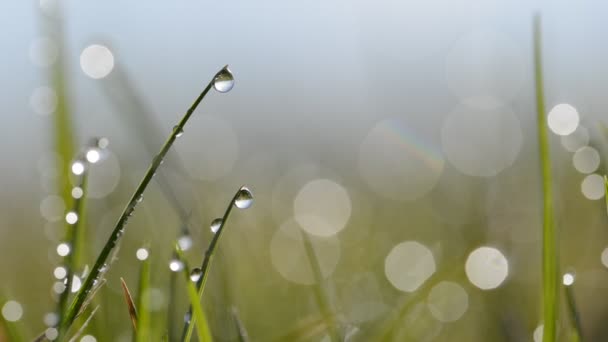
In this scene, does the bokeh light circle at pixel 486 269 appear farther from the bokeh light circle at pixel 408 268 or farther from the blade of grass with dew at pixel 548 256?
the blade of grass with dew at pixel 548 256

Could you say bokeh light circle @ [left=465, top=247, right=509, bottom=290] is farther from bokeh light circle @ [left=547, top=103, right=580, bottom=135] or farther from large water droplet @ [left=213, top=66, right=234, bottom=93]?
large water droplet @ [left=213, top=66, right=234, bottom=93]

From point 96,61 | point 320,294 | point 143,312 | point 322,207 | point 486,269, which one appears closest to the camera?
point 143,312

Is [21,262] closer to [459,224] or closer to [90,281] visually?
[459,224]

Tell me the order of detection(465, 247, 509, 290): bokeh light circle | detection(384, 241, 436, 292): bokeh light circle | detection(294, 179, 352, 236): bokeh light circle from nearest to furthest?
detection(465, 247, 509, 290): bokeh light circle, detection(384, 241, 436, 292): bokeh light circle, detection(294, 179, 352, 236): bokeh light circle

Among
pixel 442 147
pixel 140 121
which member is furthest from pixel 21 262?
pixel 442 147

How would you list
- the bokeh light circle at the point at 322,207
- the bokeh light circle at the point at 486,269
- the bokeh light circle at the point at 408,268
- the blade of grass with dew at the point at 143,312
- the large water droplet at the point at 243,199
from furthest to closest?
the bokeh light circle at the point at 322,207 < the bokeh light circle at the point at 408,268 < the bokeh light circle at the point at 486,269 < the large water droplet at the point at 243,199 < the blade of grass with dew at the point at 143,312

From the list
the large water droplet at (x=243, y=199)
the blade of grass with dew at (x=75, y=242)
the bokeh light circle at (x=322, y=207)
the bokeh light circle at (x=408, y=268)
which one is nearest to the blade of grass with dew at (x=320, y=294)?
the large water droplet at (x=243, y=199)

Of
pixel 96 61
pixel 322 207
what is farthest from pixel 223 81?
pixel 322 207

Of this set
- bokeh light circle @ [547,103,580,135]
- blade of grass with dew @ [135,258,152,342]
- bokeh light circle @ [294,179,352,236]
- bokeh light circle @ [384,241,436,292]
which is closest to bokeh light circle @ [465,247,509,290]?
bokeh light circle @ [384,241,436,292]

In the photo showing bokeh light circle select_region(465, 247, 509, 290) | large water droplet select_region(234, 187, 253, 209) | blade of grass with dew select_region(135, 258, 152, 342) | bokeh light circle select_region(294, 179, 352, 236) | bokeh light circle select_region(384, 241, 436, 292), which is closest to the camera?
blade of grass with dew select_region(135, 258, 152, 342)

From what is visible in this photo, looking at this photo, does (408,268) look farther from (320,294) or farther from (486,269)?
(320,294)

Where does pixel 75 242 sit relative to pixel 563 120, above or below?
below
